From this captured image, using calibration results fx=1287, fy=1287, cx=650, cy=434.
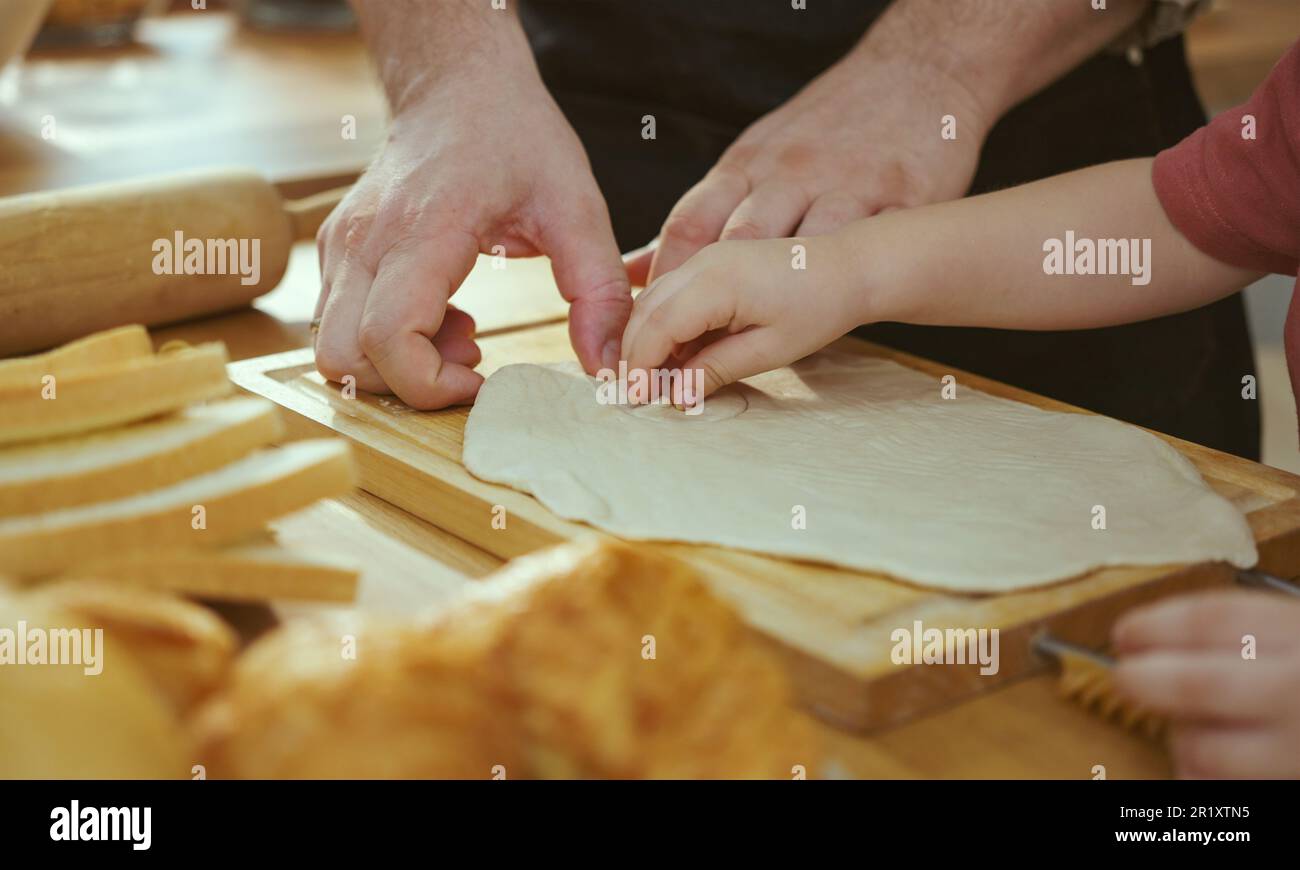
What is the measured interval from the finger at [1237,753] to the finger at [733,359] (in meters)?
0.55

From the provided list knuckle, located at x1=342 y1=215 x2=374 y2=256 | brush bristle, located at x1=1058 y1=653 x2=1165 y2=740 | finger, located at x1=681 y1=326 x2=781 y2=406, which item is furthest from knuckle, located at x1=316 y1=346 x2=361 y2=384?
brush bristle, located at x1=1058 y1=653 x2=1165 y2=740

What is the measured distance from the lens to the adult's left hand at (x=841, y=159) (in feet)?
4.34

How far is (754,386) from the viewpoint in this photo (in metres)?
1.23

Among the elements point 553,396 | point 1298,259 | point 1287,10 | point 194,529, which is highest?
point 1287,10

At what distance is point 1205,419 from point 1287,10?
6.79 feet

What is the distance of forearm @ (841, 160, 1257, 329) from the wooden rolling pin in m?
0.73

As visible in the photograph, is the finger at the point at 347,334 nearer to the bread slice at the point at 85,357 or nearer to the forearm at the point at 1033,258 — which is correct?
the bread slice at the point at 85,357

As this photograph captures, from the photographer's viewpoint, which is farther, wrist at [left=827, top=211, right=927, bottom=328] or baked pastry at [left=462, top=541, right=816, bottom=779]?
wrist at [left=827, top=211, right=927, bottom=328]

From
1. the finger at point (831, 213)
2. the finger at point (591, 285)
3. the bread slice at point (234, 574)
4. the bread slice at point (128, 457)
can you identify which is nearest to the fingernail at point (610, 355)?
the finger at point (591, 285)

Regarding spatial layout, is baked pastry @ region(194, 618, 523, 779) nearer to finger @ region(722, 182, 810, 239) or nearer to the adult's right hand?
the adult's right hand

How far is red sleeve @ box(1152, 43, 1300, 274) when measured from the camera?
1.10 m

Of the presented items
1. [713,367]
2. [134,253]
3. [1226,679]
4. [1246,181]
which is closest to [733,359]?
[713,367]
